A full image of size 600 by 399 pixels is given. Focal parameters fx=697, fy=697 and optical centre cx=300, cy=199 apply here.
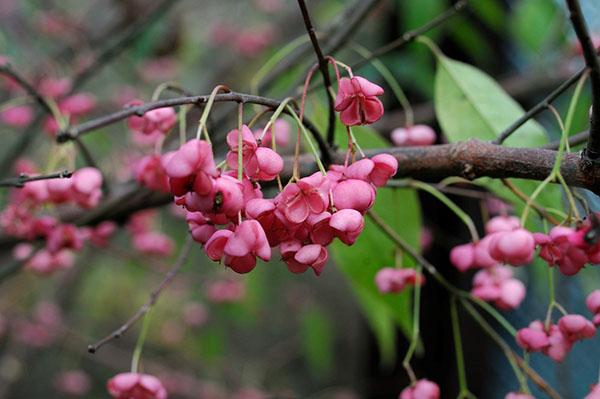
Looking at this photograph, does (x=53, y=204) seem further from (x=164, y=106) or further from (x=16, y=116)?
(x=16, y=116)

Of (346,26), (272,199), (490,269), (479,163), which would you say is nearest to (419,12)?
(346,26)

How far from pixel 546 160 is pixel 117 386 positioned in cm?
38

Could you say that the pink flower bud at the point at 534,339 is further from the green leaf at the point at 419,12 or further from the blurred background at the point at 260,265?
the green leaf at the point at 419,12

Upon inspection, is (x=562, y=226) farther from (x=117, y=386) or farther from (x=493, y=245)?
(x=117, y=386)

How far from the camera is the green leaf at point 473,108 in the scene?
719mm

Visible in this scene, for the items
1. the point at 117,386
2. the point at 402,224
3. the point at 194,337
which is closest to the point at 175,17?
the point at 194,337

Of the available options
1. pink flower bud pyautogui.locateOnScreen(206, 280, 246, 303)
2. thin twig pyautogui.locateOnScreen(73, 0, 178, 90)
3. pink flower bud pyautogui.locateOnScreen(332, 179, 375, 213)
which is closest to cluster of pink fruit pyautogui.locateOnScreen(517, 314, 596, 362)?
pink flower bud pyautogui.locateOnScreen(332, 179, 375, 213)

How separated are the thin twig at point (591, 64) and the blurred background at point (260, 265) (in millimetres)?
151

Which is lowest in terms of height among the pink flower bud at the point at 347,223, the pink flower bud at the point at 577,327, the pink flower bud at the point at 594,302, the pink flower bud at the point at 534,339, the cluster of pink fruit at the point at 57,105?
the pink flower bud at the point at 534,339

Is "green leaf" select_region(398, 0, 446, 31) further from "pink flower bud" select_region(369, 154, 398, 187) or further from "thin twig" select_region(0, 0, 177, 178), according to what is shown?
"pink flower bud" select_region(369, 154, 398, 187)

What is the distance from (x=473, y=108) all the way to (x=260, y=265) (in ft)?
4.33

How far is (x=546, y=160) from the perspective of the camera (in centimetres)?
47

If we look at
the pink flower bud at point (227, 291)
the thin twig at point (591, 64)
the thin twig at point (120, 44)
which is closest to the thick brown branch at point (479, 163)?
the thin twig at point (591, 64)

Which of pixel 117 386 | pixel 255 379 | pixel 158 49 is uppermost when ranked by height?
pixel 158 49
